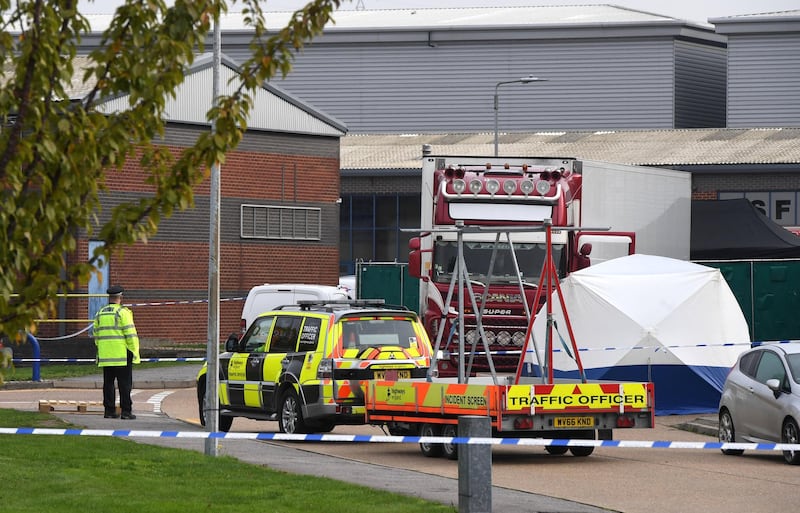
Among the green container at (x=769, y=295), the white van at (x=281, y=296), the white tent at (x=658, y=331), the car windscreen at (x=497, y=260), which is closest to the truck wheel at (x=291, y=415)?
the white tent at (x=658, y=331)

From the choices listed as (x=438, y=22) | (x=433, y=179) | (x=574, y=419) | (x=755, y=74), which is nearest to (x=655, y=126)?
(x=755, y=74)

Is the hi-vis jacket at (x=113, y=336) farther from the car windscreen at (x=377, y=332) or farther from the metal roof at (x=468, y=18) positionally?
the metal roof at (x=468, y=18)

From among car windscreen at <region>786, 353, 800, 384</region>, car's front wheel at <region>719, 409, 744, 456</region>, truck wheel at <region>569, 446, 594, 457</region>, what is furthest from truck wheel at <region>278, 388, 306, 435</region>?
car windscreen at <region>786, 353, 800, 384</region>

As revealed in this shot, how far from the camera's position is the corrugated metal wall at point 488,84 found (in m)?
67.6

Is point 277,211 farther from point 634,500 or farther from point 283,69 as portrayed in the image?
point 283,69

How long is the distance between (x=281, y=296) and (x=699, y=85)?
141 ft

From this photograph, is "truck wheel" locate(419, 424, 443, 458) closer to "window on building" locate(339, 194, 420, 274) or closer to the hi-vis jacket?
Result: the hi-vis jacket

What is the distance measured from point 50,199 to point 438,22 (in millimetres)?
65406

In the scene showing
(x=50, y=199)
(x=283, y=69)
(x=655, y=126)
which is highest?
(x=655, y=126)

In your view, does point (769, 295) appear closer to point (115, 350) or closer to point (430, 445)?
point (115, 350)

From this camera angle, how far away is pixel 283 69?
793 cm

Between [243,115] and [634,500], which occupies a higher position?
[243,115]

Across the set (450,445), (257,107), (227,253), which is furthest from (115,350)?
(257,107)

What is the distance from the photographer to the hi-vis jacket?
69.8ft
